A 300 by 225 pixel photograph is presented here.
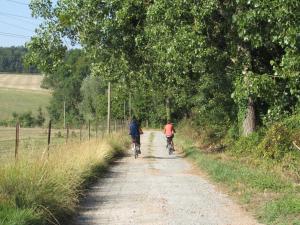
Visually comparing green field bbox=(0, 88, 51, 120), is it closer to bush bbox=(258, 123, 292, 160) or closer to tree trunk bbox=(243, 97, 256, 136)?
tree trunk bbox=(243, 97, 256, 136)

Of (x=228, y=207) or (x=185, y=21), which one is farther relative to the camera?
(x=185, y=21)

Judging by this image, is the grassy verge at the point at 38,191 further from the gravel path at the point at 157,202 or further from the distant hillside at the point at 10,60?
the distant hillside at the point at 10,60

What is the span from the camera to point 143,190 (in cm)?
1489

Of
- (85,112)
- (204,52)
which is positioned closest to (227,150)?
(204,52)

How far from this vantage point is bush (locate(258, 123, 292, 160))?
1859 centimetres

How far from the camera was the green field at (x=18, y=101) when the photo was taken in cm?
9670

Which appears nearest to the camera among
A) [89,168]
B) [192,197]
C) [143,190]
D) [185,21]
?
[192,197]

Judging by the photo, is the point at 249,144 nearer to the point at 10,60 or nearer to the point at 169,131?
the point at 169,131

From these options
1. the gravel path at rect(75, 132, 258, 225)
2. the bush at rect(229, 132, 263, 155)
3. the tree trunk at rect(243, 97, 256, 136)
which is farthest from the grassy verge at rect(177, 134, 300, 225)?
the tree trunk at rect(243, 97, 256, 136)

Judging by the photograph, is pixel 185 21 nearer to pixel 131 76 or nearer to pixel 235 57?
Result: pixel 235 57

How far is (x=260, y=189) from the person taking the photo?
537 inches

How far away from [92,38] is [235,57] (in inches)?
239

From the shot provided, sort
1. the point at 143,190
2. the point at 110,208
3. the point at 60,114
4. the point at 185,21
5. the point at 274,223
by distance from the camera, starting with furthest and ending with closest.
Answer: the point at 60,114
the point at 185,21
the point at 143,190
the point at 110,208
the point at 274,223

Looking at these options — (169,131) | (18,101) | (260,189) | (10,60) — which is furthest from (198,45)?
(10,60)
